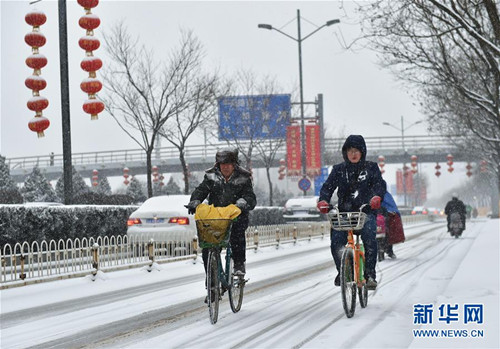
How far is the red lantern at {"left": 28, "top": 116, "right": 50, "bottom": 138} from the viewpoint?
57.0 ft

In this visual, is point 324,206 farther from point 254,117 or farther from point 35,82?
point 254,117

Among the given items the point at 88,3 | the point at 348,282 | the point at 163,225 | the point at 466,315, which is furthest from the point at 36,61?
the point at 466,315

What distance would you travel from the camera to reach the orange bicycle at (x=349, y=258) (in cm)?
753

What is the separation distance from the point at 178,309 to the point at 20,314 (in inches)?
80.5

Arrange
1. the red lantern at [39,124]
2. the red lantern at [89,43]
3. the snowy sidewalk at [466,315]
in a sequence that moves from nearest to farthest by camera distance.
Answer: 1. the snowy sidewalk at [466,315]
2. the red lantern at [39,124]
3. the red lantern at [89,43]

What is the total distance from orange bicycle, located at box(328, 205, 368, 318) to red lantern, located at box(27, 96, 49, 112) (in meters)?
11.2

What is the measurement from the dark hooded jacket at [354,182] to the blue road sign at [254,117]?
1278 inches

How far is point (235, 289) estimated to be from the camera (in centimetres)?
849

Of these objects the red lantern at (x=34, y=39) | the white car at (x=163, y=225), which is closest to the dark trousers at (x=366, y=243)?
the white car at (x=163, y=225)

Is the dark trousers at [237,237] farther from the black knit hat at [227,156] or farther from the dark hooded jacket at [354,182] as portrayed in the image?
the dark hooded jacket at [354,182]

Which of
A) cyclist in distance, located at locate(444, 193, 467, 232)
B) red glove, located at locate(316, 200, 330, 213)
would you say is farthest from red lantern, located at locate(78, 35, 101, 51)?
cyclist in distance, located at locate(444, 193, 467, 232)

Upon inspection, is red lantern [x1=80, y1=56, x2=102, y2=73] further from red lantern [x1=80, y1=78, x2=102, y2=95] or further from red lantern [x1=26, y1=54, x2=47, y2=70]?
red lantern [x1=26, y1=54, x2=47, y2=70]

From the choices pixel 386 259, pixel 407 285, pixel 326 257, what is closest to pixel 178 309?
pixel 407 285

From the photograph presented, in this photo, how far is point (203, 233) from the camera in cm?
752
